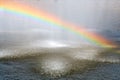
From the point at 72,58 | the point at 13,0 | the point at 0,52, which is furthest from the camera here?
the point at 13,0

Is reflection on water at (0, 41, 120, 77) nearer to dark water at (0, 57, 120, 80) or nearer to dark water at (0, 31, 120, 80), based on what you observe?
dark water at (0, 31, 120, 80)

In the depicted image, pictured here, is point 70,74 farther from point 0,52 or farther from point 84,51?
point 0,52

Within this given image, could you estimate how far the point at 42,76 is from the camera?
58.6 feet

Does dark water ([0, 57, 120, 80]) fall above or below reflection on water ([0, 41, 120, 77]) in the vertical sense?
below

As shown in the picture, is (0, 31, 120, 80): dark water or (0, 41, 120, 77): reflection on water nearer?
(0, 31, 120, 80): dark water

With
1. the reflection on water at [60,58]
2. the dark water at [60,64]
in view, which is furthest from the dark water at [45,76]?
the reflection on water at [60,58]

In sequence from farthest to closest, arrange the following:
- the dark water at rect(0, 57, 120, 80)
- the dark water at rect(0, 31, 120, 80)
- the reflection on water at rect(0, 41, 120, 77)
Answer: the reflection on water at rect(0, 41, 120, 77), the dark water at rect(0, 31, 120, 80), the dark water at rect(0, 57, 120, 80)

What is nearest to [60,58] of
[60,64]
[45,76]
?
[60,64]

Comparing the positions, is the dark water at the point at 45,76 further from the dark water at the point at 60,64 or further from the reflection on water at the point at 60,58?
the reflection on water at the point at 60,58

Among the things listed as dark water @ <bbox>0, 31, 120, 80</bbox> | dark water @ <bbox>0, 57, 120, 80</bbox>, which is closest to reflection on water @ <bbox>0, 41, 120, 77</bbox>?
dark water @ <bbox>0, 31, 120, 80</bbox>

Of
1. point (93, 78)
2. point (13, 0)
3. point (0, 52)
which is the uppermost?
point (13, 0)

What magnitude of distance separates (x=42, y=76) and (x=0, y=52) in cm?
894

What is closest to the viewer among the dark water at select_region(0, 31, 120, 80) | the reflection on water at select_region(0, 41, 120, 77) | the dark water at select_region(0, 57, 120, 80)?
the dark water at select_region(0, 57, 120, 80)

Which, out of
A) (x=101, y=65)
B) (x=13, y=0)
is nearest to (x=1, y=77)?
(x=101, y=65)
